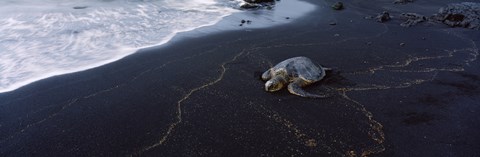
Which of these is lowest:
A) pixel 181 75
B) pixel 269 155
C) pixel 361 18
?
pixel 269 155

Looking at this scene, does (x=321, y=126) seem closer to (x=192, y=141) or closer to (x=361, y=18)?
(x=192, y=141)

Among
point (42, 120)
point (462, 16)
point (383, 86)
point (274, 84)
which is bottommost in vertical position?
point (42, 120)

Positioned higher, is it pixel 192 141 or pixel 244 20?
pixel 244 20

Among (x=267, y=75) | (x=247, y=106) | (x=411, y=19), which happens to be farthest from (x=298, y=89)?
(x=411, y=19)

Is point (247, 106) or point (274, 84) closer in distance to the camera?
point (247, 106)

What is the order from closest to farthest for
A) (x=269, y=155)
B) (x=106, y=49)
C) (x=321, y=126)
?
1. (x=269, y=155)
2. (x=321, y=126)
3. (x=106, y=49)

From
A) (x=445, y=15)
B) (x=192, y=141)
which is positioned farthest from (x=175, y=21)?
(x=445, y=15)

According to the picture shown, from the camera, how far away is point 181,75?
7.60 meters

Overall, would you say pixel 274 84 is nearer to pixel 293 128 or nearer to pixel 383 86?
pixel 293 128

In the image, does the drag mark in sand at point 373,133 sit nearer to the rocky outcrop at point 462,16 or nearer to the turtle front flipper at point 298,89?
the turtle front flipper at point 298,89

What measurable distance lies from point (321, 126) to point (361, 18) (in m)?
9.89

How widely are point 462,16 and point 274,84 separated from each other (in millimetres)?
10468

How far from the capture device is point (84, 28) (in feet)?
37.5

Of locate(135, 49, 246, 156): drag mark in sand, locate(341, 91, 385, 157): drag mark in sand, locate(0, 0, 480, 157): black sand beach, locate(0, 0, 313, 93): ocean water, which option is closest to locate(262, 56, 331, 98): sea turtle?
locate(0, 0, 480, 157): black sand beach
